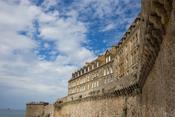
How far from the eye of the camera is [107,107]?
23.2 metres

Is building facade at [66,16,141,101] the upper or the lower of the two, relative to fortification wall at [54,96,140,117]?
upper

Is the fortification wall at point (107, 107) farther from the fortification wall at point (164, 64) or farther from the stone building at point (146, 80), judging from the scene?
the fortification wall at point (164, 64)

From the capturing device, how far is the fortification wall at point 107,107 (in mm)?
17106

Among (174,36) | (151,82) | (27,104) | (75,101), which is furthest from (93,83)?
(174,36)

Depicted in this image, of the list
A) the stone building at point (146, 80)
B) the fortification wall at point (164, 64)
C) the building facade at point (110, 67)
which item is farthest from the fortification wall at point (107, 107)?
the fortification wall at point (164, 64)

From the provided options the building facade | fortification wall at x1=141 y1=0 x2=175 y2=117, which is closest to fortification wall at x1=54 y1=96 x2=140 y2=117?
the building facade

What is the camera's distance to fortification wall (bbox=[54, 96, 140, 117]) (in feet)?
56.1

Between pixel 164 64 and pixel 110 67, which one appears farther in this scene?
pixel 110 67

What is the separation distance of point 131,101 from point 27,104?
56.4 m

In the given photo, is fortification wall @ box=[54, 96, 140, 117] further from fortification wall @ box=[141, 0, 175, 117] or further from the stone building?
fortification wall @ box=[141, 0, 175, 117]

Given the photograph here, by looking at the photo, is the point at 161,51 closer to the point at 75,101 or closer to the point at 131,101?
the point at 131,101

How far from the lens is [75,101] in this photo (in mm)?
39156

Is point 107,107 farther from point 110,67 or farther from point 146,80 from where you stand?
point 110,67

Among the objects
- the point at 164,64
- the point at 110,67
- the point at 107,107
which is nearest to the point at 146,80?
the point at 164,64
